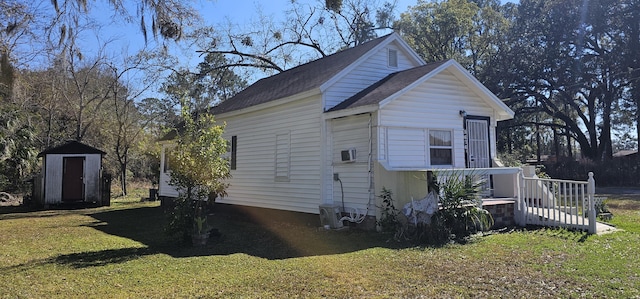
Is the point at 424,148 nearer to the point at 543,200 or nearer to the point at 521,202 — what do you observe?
the point at 521,202

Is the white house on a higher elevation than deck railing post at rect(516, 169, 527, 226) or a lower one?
higher

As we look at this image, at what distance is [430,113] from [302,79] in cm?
436

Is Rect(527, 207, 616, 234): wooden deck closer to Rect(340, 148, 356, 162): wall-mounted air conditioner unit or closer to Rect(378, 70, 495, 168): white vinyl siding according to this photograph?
Rect(378, 70, 495, 168): white vinyl siding

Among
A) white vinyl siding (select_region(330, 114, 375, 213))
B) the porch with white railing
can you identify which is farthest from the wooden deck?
white vinyl siding (select_region(330, 114, 375, 213))

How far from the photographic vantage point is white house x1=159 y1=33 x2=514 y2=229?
408 inches

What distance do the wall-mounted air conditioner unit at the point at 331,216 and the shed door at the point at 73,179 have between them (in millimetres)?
13106

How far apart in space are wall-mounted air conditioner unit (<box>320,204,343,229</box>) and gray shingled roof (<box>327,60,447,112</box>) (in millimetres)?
2429

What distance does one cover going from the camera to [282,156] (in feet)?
41.8

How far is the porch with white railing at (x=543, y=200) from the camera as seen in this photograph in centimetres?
924

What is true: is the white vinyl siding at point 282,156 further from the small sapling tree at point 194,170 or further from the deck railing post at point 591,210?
the deck railing post at point 591,210

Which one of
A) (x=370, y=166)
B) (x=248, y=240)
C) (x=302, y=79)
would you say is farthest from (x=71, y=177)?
(x=370, y=166)

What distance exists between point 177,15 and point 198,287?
567cm

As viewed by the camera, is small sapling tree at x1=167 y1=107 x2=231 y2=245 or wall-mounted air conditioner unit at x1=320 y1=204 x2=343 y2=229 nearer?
small sapling tree at x1=167 y1=107 x2=231 y2=245

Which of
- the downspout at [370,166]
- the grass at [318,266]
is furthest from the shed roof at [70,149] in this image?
the downspout at [370,166]
